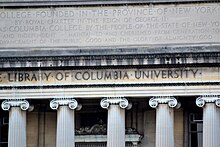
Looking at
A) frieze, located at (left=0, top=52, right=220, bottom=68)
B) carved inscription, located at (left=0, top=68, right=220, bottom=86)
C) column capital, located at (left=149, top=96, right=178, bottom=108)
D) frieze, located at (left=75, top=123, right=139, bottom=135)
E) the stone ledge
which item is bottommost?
the stone ledge

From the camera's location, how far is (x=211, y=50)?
58406 mm

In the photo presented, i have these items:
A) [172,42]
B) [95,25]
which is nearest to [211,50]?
[172,42]

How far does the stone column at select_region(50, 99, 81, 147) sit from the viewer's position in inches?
2327

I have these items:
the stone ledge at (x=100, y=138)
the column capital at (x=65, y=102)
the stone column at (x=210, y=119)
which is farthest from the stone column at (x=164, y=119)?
the column capital at (x=65, y=102)

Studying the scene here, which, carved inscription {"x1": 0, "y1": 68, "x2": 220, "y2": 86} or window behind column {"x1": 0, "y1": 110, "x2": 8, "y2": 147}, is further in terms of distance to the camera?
window behind column {"x1": 0, "y1": 110, "x2": 8, "y2": 147}

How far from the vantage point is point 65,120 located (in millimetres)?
59156

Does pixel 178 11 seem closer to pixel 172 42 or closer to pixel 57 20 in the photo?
pixel 172 42

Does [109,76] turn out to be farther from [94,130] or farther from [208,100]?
[208,100]

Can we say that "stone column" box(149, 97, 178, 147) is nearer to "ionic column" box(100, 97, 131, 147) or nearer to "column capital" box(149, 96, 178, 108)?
"column capital" box(149, 96, 178, 108)

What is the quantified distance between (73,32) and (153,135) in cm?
673

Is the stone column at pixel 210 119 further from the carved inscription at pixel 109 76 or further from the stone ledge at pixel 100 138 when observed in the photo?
the stone ledge at pixel 100 138

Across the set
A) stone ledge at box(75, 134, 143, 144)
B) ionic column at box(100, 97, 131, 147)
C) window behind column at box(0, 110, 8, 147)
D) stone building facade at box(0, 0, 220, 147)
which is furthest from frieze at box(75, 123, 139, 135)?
window behind column at box(0, 110, 8, 147)

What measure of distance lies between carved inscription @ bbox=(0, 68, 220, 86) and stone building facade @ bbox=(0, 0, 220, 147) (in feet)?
0.16

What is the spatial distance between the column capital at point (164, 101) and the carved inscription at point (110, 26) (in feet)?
9.98
